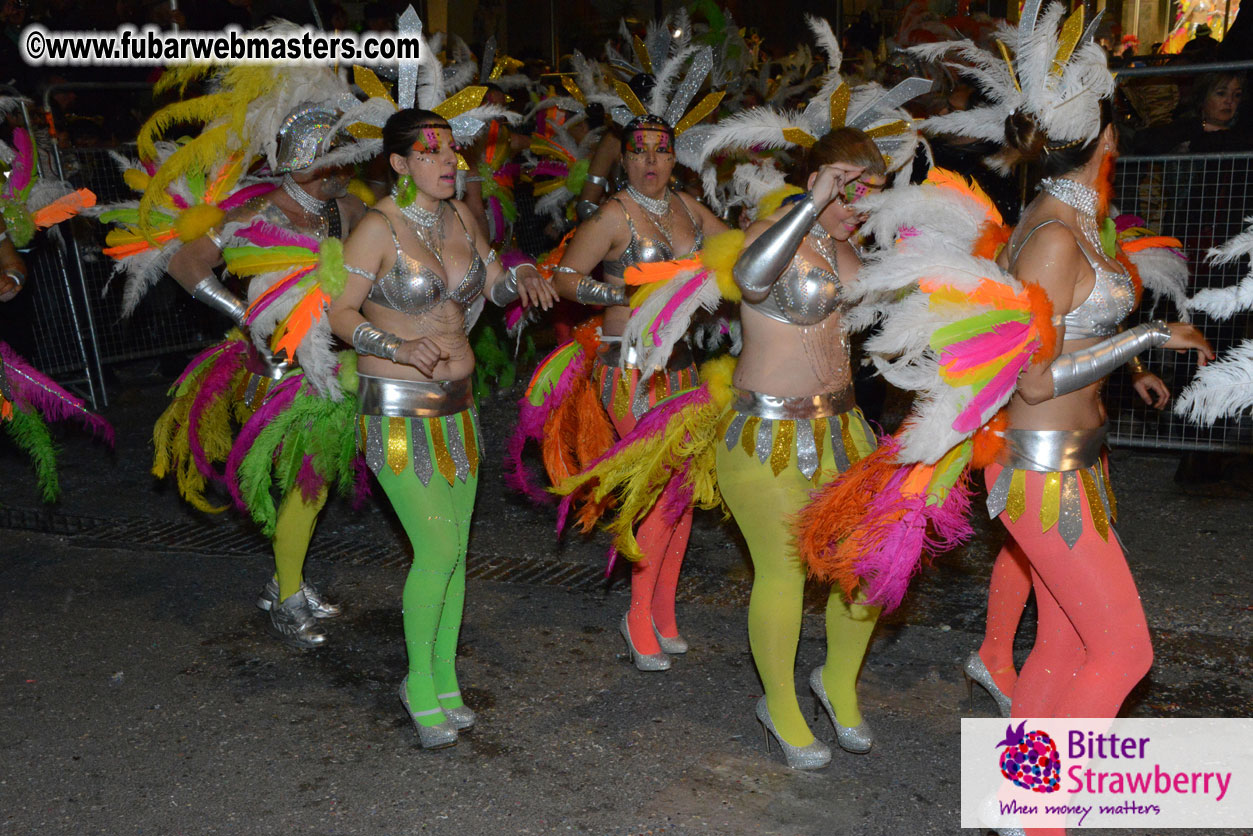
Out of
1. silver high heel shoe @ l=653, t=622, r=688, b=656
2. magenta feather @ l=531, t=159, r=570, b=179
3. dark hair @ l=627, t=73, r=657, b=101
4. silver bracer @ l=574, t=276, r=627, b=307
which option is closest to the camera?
silver bracer @ l=574, t=276, r=627, b=307

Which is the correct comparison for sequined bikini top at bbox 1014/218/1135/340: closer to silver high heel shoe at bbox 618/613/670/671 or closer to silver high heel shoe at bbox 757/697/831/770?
silver high heel shoe at bbox 757/697/831/770

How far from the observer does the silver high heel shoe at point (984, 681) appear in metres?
3.55

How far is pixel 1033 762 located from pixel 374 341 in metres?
2.09

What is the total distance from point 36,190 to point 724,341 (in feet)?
11.5

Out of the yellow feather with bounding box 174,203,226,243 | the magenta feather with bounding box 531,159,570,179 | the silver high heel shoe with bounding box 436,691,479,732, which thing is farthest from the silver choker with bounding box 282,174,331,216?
the magenta feather with bounding box 531,159,570,179

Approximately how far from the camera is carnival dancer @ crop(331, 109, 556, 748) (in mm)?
3338

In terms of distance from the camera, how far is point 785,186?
334 centimetres

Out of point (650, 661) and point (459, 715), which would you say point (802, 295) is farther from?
point (459, 715)

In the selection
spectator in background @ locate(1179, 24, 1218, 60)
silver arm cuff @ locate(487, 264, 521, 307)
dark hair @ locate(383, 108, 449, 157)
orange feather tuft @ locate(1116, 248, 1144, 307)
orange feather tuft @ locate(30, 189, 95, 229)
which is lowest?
silver arm cuff @ locate(487, 264, 521, 307)

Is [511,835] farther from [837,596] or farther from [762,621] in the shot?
[837,596]

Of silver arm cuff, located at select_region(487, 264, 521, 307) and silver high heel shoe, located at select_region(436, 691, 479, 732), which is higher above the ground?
silver arm cuff, located at select_region(487, 264, 521, 307)

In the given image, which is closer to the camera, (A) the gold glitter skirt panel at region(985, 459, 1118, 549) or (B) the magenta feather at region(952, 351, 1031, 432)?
(B) the magenta feather at region(952, 351, 1031, 432)

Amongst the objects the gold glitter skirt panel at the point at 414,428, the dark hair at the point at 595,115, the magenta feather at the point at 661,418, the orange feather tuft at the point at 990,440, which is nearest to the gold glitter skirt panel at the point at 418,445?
the gold glitter skirt panel at the point at 414,428

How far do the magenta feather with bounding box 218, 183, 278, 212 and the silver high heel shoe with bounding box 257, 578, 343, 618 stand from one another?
1.46 meters
